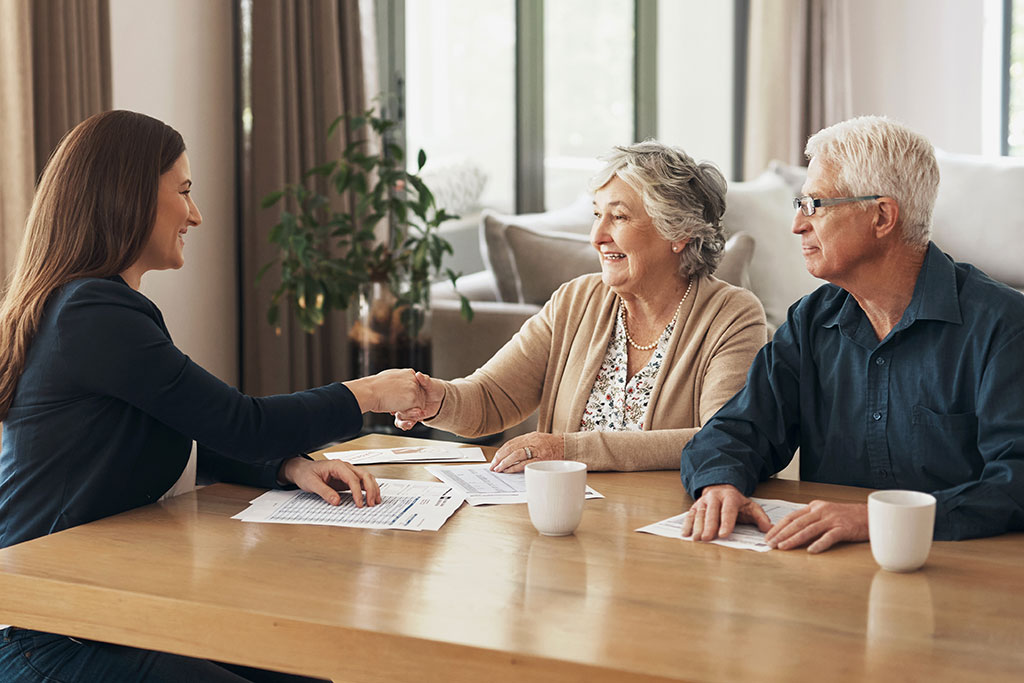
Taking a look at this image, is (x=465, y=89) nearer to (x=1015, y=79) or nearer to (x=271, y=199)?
(x=271, y=199)

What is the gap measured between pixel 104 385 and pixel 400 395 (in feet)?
1.77

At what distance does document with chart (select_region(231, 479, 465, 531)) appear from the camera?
134 centimetres

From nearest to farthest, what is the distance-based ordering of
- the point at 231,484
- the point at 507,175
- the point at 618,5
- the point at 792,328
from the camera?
1. the point at 231,484
2. the point at 792,328
3. the point at 507,175
4. the point at 618,5

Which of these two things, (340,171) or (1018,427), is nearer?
(1018,427)

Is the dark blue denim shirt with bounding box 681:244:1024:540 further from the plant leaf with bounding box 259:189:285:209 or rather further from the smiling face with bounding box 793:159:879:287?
the plant leaf with bounding box 259:189:285:209

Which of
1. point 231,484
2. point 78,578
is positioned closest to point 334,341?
point 231,484

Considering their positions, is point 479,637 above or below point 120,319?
below

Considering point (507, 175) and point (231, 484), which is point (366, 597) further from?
point (507, 175)

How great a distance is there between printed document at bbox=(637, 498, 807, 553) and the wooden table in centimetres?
2

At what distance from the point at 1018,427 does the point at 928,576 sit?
1.19ft

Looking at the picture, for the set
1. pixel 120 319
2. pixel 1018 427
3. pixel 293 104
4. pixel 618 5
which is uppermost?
pixel 618 5

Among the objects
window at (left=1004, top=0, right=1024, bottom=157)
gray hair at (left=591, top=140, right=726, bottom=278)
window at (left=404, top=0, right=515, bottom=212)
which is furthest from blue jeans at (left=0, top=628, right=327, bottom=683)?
window at (left=1004, top=0, right=1024, bottom=157)

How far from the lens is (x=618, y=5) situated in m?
5.66

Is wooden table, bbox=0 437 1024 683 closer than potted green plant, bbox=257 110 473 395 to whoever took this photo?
Yes
